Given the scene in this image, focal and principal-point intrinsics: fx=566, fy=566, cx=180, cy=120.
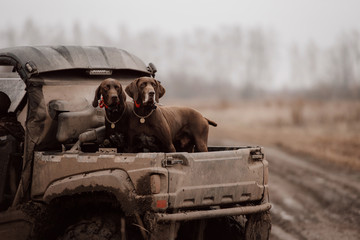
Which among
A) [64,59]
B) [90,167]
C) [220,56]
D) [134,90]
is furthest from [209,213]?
[220,56]

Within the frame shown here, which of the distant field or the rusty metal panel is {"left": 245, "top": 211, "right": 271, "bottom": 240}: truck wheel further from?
the distant field

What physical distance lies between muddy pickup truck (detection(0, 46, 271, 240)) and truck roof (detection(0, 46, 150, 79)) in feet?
0.04

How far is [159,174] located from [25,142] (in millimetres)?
1590

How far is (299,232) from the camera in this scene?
8016 millimetres

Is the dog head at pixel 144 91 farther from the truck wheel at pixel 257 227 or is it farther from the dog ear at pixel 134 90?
the truck wheel at pixel 257 227

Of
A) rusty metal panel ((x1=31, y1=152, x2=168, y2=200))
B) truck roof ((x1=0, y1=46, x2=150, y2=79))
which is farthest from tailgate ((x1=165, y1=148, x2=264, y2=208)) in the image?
truck roof ((x1=0, y1=46, x2=150, y2=79))

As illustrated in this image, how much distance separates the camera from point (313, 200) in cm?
1030

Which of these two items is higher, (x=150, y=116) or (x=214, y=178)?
(x=150, y=116)

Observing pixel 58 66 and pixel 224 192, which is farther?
pixel 58 66

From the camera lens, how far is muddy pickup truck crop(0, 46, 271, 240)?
467 cm

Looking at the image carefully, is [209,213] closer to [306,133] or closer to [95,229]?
[95,229]

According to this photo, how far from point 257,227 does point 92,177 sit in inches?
63.4

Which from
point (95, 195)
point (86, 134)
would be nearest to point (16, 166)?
point (86, 134)

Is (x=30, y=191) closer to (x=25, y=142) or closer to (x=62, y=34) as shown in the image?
(x=25, y=142)
